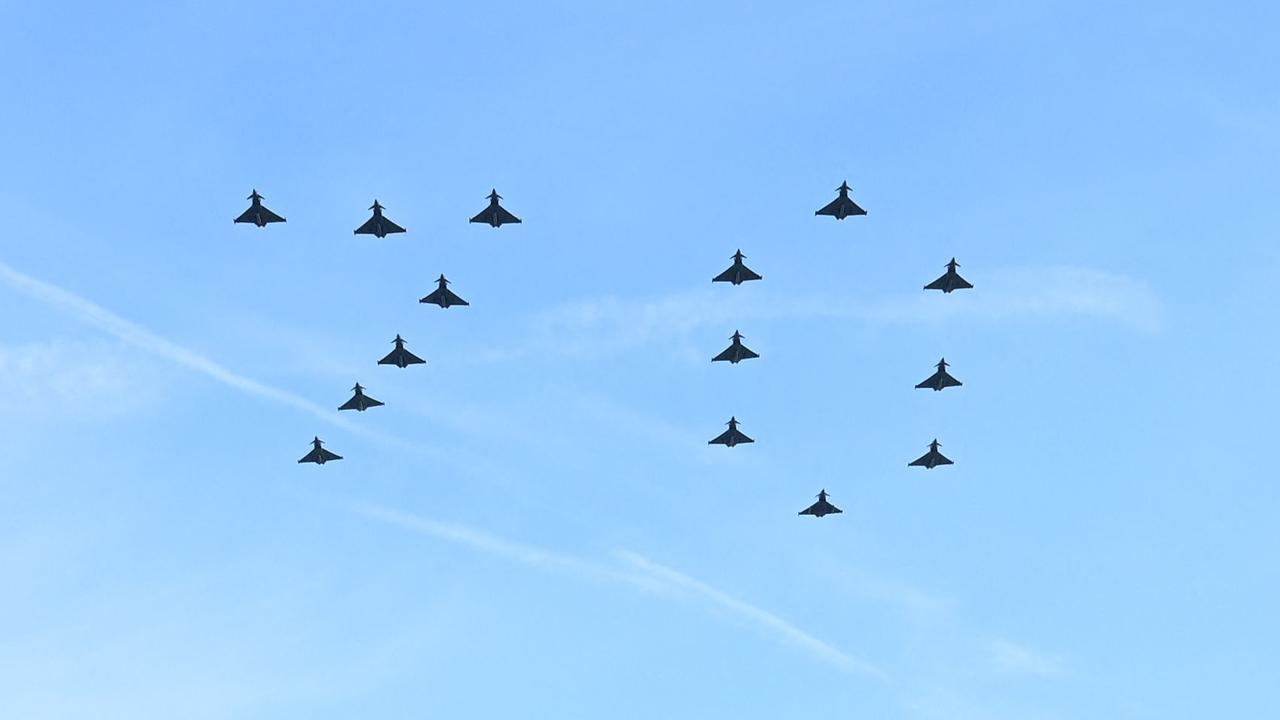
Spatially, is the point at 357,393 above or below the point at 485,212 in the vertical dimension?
below

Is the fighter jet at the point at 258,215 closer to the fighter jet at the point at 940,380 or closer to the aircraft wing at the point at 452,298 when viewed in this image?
the aircraft wing at the point at 452,298

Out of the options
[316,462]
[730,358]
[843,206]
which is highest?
[843,206]

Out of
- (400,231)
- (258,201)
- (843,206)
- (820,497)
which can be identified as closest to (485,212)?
(400,231)

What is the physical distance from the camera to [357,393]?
165 meters

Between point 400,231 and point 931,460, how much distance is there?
5550 cm

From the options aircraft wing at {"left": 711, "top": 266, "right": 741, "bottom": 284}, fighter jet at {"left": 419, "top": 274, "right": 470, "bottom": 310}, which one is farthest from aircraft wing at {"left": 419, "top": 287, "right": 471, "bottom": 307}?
aircraft wing at {"left": 711, "top": 266, "right": 741, "bottom": 284}

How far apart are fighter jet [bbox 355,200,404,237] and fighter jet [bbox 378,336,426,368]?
10.3 metres

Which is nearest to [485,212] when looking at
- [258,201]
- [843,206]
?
[258,201]

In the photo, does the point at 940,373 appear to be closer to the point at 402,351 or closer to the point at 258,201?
the point at 402,351

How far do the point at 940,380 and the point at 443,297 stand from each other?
47.6m

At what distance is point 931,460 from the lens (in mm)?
168375

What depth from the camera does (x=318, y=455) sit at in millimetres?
167500

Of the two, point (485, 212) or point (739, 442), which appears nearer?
point (485, 212)

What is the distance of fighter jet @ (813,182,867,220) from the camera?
6235 inches
